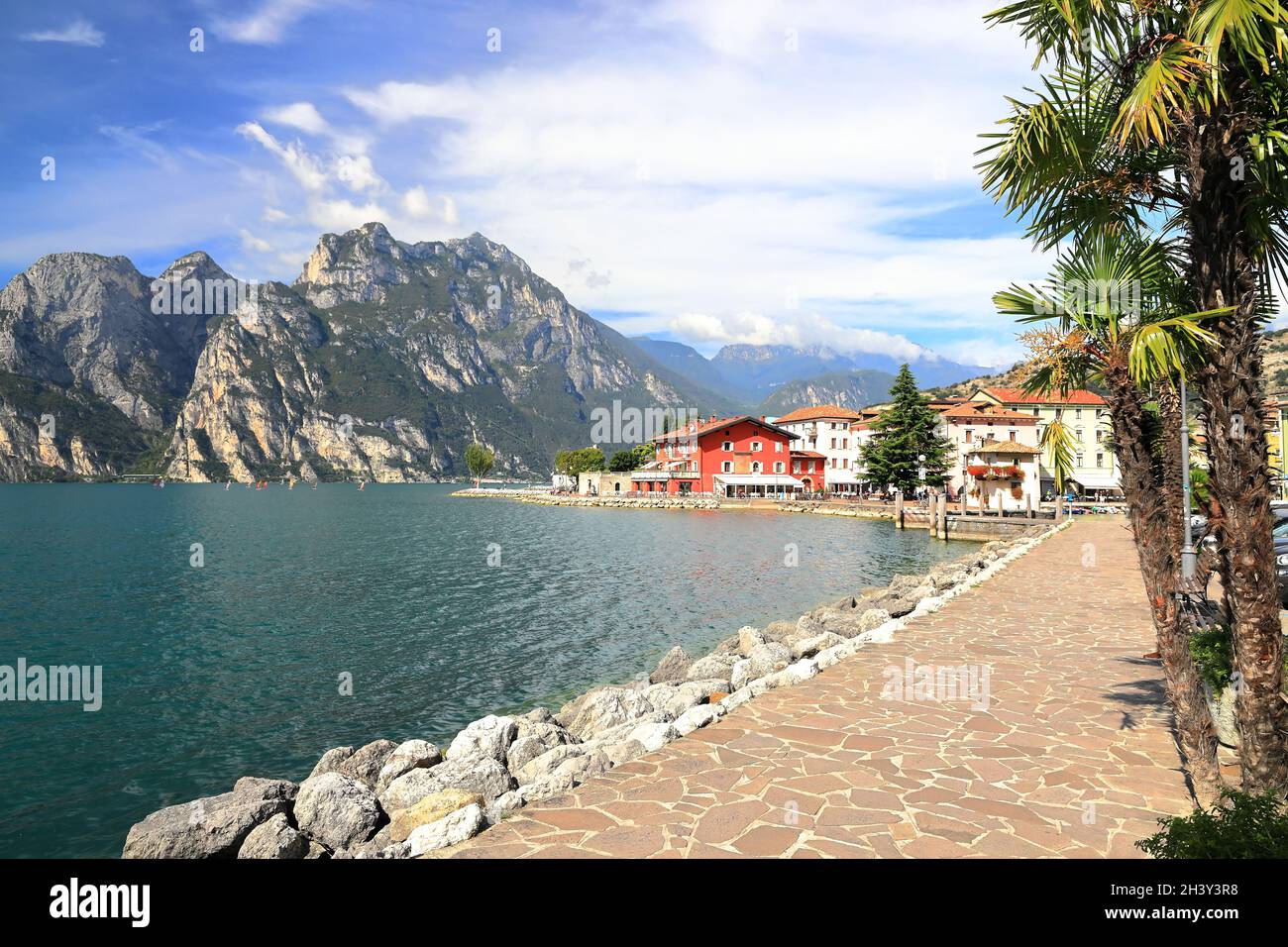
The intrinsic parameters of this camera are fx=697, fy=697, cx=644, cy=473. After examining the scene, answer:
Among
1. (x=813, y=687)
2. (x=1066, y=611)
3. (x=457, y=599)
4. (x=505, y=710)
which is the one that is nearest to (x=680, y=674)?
(x=505, y=710)

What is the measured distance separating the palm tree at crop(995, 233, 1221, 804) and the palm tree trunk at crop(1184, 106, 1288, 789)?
72cm

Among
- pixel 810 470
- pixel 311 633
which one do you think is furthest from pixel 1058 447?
pixel 810 470

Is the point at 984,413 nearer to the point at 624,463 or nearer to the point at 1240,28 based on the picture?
the point at 624,463

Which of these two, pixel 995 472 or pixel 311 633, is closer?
pixel 311 633

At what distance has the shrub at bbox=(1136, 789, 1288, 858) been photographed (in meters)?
4.23

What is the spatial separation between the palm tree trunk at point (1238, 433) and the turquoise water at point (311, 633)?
13418mm

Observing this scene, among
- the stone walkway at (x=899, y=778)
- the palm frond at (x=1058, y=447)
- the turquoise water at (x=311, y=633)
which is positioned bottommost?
the turquoise water at (x=311, y=633)

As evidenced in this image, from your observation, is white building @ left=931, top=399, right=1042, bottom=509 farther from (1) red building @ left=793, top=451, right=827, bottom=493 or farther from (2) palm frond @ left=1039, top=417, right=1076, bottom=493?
(2) palm frond @ left=1039, top=417, right=1076, bottom=493

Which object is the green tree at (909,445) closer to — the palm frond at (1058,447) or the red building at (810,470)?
the red building at (810,470)

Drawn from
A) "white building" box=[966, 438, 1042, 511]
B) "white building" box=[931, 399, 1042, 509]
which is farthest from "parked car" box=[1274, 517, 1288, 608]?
"white building" box=[931, 399, 1042, 509]

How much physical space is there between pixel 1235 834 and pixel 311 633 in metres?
25.3

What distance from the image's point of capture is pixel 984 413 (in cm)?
8019

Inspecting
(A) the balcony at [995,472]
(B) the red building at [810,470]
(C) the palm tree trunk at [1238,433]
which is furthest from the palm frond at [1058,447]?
(B) the red building at [810,470]

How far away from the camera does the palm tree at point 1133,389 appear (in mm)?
6281
